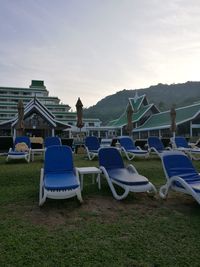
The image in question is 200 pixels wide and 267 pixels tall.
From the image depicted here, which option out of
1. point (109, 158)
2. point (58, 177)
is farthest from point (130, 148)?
point (58, 177)

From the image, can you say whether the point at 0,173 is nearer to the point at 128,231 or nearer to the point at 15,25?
the point at 128,231

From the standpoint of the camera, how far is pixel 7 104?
49.3 metres

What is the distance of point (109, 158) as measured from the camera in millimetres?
6336

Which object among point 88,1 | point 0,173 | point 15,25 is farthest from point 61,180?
point 15,25

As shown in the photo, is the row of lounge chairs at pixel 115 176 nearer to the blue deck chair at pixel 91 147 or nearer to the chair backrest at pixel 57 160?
the chair backrest at pixel 57 160

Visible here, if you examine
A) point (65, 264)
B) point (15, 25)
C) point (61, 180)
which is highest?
point (15, 25)

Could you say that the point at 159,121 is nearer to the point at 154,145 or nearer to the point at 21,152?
the point at 154,145

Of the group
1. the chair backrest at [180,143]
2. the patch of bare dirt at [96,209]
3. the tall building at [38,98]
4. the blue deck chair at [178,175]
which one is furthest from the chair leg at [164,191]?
the tall building at [38,98]

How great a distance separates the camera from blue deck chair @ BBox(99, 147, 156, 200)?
499cm

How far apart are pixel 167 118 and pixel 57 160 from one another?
31.4 m

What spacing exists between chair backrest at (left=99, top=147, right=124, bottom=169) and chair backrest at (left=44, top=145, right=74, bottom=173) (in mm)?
787

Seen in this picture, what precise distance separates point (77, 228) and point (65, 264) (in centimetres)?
95

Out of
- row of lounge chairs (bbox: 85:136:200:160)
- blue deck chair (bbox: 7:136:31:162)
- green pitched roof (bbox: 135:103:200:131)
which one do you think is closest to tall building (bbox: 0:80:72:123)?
green pitched roof (bbox: 135:103:200:131)

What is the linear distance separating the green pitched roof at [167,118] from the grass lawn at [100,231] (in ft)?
93.0
